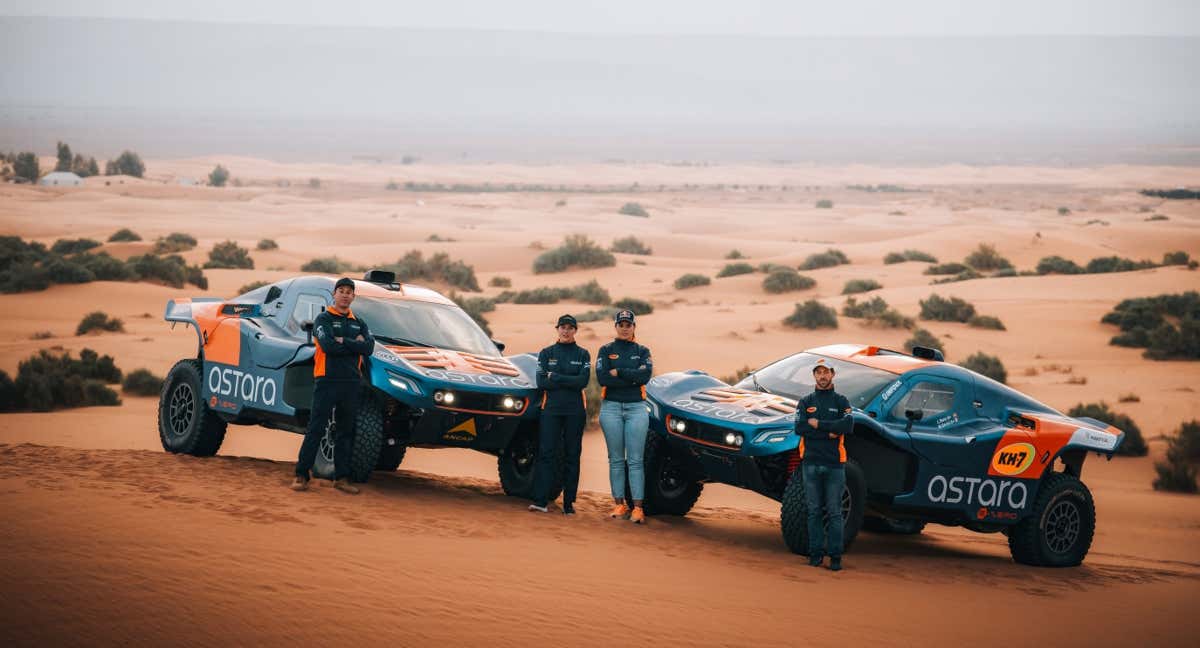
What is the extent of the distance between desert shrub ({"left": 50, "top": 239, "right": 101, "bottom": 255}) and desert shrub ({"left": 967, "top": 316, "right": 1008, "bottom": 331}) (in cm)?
2755

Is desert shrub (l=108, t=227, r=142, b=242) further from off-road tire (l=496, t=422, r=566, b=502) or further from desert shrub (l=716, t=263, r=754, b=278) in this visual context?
off-road tire (l=496, t=422, r=566, b=502)

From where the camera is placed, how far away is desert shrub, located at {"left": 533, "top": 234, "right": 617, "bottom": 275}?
1757 inches

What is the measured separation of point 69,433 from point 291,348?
221 inches

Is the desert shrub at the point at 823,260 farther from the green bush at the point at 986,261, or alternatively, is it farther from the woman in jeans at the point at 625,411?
the woman in jeans at the point at 625,411

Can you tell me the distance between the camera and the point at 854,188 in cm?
12250

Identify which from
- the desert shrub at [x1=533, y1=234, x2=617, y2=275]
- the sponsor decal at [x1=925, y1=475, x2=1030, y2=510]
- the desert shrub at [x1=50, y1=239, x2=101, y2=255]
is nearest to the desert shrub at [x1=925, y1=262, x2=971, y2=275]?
the desert shrub at [x1=533, y1=234, x2=617, y2=275]

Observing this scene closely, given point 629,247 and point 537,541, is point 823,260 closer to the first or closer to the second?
point 629,247

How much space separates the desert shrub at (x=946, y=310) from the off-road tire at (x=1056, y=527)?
17591 millimetres

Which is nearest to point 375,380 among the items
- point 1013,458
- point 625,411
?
point 625,411

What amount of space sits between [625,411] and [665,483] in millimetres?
1043

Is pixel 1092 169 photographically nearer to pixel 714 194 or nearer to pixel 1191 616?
pixel 714 194

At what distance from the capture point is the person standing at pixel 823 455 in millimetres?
10516

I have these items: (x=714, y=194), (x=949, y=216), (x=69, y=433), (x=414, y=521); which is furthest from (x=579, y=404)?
Result: (x=714, y=194)

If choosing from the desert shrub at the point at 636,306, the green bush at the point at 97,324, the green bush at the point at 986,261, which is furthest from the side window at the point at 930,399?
the green bush at the point at 986,261
